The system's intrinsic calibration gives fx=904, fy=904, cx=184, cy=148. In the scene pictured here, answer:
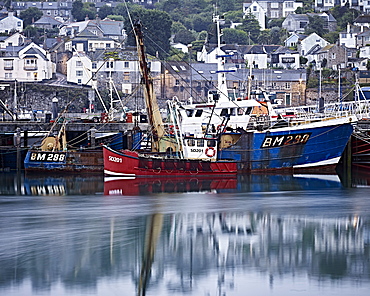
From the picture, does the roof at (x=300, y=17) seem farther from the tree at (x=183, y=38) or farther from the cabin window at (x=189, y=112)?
the cabin window at (x=189, y=112)

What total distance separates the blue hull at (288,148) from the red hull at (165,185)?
1.63 meters

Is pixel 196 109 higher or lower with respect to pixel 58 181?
higher

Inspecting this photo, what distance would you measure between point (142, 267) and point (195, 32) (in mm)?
155766

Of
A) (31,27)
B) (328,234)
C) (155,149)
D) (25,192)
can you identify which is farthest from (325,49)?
(328,234)

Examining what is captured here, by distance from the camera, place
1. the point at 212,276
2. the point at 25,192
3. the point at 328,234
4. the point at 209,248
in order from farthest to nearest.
Answer: 1. the point at 25,192
2. the point at 328,234
3. the point at 209,248
4. the point at 212,276

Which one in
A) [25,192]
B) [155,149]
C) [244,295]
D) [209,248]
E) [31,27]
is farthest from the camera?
[31,27]

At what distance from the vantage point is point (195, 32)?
577 ft

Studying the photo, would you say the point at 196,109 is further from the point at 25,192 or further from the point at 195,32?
the point at 195,32

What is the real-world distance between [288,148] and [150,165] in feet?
21.6

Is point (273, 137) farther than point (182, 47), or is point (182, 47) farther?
point (182, 47)

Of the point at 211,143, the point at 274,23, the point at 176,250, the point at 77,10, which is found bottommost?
the point at 176,250

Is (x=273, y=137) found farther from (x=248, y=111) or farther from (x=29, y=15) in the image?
(x=29, y=15)

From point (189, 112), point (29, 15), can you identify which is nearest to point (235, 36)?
point (29, 15)

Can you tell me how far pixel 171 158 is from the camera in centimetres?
4034
